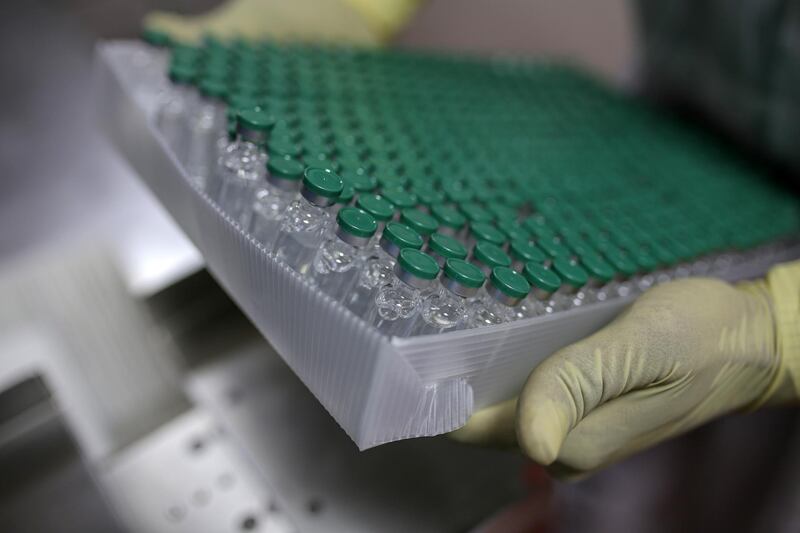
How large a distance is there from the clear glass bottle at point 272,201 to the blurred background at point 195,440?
0.99ft

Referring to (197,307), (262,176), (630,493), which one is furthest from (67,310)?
(630,493)

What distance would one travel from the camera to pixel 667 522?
1.52m

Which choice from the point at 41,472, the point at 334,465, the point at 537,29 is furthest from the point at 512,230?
the point at 537,29

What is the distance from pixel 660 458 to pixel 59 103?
2.10 m

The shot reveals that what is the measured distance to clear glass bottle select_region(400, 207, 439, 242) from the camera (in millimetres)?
640

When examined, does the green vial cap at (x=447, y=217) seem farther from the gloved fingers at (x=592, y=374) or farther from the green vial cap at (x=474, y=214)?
the gloved fingers at (x=592, y=374)

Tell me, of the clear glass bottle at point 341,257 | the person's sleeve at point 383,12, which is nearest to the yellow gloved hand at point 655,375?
the clear glass bottle at point 341,257

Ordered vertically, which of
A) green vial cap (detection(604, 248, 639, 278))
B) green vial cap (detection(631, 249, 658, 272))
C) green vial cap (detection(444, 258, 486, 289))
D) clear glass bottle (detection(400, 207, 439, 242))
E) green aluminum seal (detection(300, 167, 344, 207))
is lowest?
green vial cap (detection(631, 249, 658, 272))

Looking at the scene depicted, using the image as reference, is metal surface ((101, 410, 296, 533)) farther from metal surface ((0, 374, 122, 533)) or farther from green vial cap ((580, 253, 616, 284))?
green vial cap ((580, 253, 616, 284))

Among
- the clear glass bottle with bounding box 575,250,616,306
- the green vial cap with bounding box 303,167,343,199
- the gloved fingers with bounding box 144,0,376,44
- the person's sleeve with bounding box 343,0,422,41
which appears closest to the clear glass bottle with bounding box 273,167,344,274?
the green vial cap with bounding box 303,167,343,199

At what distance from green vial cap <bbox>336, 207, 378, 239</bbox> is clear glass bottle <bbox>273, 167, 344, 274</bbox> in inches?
1.3

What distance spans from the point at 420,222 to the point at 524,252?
0.13 metres

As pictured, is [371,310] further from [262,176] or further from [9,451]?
[9,451]

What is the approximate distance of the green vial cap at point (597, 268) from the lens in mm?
737
